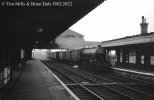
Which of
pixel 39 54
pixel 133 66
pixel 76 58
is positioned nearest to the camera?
pixel 133 66

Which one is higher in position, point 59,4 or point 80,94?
point 59,4

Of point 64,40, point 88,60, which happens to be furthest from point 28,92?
point 64,40

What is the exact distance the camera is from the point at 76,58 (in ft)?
105

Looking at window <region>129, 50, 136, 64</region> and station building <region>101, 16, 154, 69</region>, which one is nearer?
station building <region>101, 16, 154, 69</region>

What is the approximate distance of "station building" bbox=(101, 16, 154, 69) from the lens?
64.9 feet

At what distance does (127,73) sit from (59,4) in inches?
625

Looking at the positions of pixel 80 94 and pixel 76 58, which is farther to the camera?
pixel 76 58

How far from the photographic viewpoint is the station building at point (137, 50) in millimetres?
19794

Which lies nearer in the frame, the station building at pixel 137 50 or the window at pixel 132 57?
the station building at pixel 137 50

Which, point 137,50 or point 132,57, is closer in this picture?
point 137,50

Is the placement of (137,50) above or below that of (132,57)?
above

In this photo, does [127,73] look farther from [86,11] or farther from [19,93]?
[86,11]

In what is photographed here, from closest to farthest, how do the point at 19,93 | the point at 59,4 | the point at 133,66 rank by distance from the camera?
the point at 59,4 < the point at 19,93 < the point at 133,66

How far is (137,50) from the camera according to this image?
23047mm
